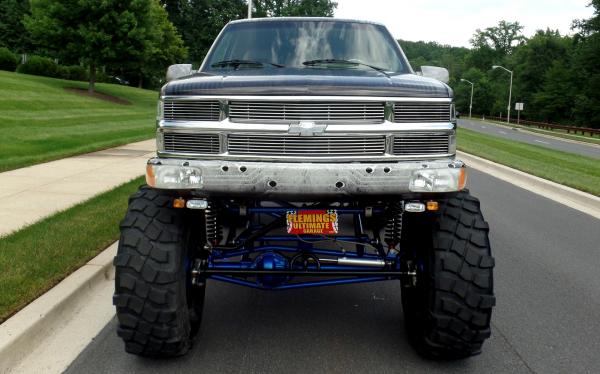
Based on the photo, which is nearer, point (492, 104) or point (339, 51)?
point (339, 51)

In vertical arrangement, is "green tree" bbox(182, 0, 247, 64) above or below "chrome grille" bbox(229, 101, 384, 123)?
above

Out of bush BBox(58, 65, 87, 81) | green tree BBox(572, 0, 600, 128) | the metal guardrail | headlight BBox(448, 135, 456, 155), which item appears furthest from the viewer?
green tree BBox(572, 0, 600, 128)

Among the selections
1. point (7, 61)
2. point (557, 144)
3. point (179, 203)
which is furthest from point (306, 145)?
point (7, 61)

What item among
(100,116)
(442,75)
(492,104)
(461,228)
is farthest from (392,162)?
(492,104)

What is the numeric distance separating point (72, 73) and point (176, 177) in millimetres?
50783

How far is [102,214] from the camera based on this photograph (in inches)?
316

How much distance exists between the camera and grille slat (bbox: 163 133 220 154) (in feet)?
12.7

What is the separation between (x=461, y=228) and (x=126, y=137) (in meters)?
18.9

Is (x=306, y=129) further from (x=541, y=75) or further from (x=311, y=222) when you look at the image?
(x=541, y=75)

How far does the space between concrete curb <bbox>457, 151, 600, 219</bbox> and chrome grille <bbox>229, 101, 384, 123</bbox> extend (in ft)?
24.6

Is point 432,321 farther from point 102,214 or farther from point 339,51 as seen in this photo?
point 102,214

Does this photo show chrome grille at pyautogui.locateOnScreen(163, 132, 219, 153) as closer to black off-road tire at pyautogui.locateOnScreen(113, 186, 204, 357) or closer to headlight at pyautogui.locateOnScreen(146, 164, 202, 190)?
headlight at pyautogui.locateOnScreen(146, 164, 202, 190)

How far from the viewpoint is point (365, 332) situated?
4637 mm

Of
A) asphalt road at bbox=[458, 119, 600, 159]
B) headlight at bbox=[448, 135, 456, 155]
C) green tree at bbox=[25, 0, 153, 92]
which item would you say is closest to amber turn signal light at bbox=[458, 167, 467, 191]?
headlight at bbox=[448, 135, 456, 155]
